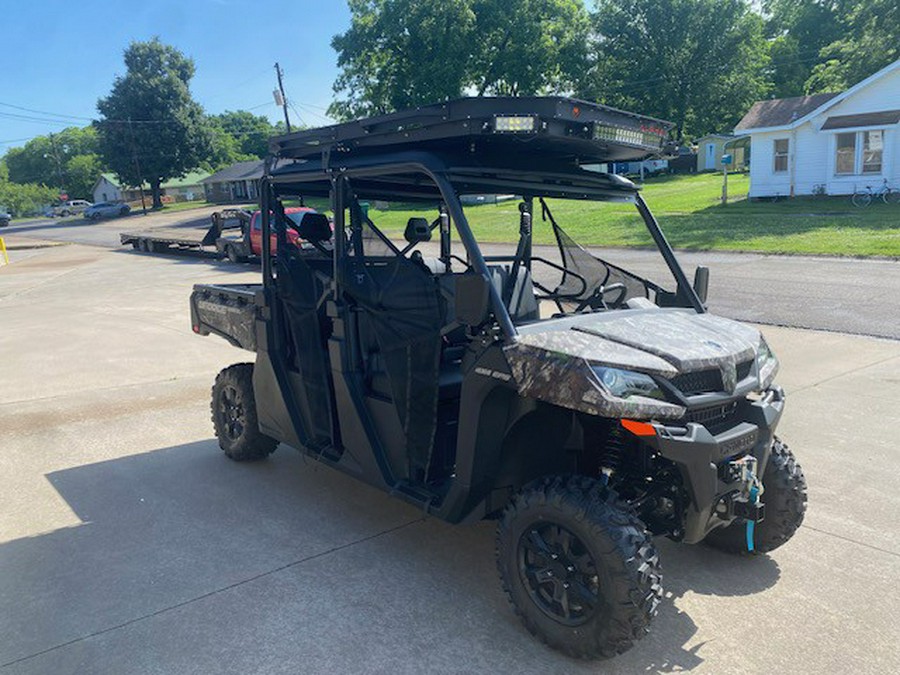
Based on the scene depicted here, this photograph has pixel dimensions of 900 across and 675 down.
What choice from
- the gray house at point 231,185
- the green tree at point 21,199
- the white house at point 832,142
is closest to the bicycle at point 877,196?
the white house at point 832,142

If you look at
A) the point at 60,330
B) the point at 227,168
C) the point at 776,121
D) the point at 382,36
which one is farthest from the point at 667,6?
the point at 60,330

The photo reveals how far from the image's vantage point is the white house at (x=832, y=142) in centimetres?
2527

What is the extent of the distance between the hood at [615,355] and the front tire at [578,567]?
1.43 ft

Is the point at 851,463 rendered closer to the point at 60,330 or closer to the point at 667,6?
the point at 60,330

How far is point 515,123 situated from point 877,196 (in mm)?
27215

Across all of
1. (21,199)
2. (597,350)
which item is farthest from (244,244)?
(21,199)

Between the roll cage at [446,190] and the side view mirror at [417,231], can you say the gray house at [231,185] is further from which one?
the side view mirror at [417,231]

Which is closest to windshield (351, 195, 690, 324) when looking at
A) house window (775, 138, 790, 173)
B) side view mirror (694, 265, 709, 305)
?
side view mirror (694, 265, 709, 305)

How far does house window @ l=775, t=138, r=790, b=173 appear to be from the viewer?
1113 inches

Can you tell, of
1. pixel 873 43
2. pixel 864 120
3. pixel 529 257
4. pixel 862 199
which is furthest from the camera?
pixel 873 43

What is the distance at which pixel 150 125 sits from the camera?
62.8 m

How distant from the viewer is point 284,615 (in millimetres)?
3383

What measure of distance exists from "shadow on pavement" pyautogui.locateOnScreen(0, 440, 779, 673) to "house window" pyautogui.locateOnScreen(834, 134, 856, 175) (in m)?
27.6

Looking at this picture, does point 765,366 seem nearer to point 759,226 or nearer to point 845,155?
point 759,226
